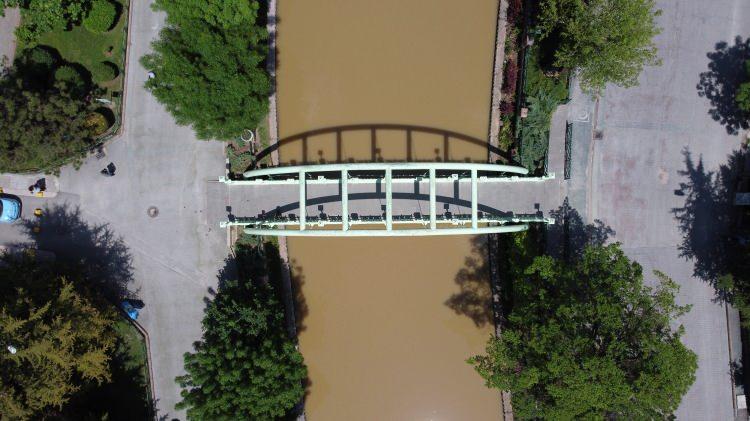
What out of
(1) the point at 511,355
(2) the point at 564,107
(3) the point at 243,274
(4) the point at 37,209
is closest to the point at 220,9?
(3) the point at 243,274

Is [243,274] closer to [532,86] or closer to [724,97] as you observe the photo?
[532,86]

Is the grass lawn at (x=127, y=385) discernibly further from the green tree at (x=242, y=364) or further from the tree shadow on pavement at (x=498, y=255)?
the tree shadow on pavement at (x=498, y=255)

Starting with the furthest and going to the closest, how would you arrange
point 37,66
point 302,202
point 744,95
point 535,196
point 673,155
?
point 673,155 → point 535,196 → point 37,66 → point 744,95 → point 302,202

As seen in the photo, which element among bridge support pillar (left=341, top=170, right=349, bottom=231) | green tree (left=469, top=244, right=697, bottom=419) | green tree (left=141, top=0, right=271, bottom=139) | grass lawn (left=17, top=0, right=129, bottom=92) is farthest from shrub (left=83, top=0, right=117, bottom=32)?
green tree (left=469, top=244, right=697, bottom=419)

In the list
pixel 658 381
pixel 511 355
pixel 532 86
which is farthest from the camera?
pixel 532 86

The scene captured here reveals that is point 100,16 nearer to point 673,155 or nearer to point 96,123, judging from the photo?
point 96,123

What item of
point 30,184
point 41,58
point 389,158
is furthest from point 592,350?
point 41,58
